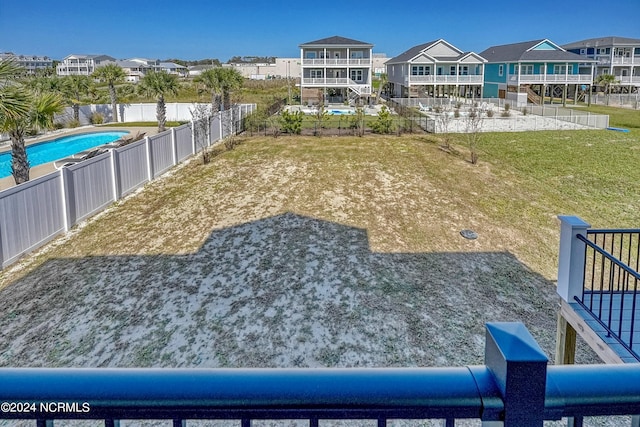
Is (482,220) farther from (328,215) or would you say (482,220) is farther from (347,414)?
(347,414)

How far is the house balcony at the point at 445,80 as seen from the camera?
42.0m

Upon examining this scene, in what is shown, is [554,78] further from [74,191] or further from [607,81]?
[74,191]

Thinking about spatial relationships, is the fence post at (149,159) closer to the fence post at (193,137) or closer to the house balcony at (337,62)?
the fence post at (193,137)

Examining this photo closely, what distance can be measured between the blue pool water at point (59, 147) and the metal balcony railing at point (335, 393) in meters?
20.4

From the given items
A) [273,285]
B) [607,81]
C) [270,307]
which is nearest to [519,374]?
[270,307]

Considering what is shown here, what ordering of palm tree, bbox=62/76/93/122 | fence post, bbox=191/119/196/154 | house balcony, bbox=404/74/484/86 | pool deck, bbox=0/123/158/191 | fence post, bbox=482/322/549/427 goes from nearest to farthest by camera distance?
1. fence post, bbox=482/322/549/427
2. pool deck, bbox=0/123/158/191
3. fence post, bbox=191/119/196/154
4. palm tree, bbox=62/76/93/122
5. house balcony, bbox=404/74/484/86

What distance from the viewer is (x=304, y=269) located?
29.8 ft

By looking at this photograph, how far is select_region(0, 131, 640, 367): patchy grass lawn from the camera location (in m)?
6.83

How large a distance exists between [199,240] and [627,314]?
7.71 metres

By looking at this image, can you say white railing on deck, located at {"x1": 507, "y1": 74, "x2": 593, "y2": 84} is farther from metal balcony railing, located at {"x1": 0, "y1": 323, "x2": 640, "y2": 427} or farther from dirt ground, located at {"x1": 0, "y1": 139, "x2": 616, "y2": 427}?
metal balcony railing, located at {"x1": 0, "y1": 323, "x2": 640, "y2": 427}

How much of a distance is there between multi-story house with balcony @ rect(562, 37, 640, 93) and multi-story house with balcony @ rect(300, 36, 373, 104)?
2479cm

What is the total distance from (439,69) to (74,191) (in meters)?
38.2

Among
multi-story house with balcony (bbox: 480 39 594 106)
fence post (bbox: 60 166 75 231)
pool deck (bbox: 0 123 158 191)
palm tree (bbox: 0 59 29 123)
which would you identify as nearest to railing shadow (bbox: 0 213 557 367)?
fence post (bbox: 60 166 75 231)

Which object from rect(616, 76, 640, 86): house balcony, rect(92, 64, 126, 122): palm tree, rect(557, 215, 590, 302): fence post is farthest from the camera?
rect(616, 76, 640, 86): house balcony
